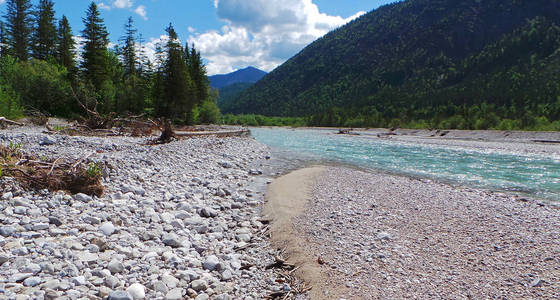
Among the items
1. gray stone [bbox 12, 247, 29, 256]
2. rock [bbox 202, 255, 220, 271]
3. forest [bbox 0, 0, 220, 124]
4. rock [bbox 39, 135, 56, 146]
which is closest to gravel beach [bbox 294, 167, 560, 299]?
rock [bbox 202, 255, 220, 271]

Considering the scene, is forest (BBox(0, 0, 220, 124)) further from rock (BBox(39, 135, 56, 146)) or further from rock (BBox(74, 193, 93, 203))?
rock (BBox(74, 193, 93, 203))

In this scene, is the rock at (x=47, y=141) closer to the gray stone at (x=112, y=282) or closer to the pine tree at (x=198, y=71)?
the gray stone at (x=112, y=282)

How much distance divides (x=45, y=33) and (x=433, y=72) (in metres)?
125

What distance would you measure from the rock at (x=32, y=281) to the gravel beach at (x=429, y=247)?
3258mm

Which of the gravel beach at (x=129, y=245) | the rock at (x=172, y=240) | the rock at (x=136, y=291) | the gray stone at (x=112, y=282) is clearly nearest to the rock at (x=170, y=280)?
the gravel beach at (x=129, y=245)

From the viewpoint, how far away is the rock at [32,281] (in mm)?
3074

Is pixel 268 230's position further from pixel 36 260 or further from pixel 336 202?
pixel 36 260

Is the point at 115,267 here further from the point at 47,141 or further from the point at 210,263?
the point at 47,141

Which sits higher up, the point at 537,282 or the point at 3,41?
the point at 3,41

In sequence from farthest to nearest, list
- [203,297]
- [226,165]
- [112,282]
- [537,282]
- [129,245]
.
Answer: [226,165]
[129,245]
[537,282]
[203,297]
[112,282]

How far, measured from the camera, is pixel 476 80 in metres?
91.3

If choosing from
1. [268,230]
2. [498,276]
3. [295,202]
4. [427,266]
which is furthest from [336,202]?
[498,276]

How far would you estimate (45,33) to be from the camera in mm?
43656

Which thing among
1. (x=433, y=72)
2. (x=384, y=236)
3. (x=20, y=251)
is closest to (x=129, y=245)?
(x=20, y=251)
